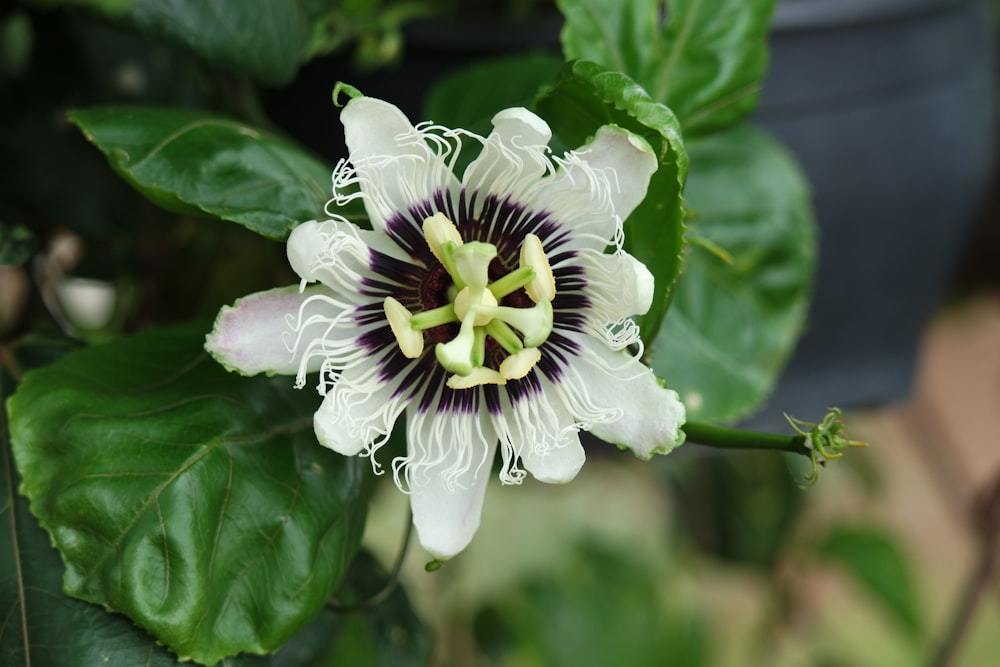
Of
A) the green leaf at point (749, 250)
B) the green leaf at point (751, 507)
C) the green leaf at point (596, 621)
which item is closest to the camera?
the green leaf at point (749, 250)

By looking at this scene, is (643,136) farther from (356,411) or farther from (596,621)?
(596,621)

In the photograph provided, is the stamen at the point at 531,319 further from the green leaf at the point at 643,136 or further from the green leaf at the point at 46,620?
the green leaf at the point at 46,620

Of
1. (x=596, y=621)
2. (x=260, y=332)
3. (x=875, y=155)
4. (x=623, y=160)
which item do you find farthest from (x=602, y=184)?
(x=596, y=621)

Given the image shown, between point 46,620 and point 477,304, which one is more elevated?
point 477,304

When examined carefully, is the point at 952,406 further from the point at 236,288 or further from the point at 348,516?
the point at 348,516

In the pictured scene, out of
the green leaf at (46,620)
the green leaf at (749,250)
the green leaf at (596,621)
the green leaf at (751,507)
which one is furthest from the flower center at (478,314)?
the green leaf at (596,621)

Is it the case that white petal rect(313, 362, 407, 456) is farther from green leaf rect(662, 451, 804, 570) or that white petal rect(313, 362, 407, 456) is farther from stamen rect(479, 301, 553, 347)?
green leaf rect(662, 451, 804, 570)

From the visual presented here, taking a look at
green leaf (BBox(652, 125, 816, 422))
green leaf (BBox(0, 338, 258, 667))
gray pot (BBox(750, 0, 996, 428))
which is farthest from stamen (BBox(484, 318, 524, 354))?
gray pot (BBox(750, 0, 996, 428))
